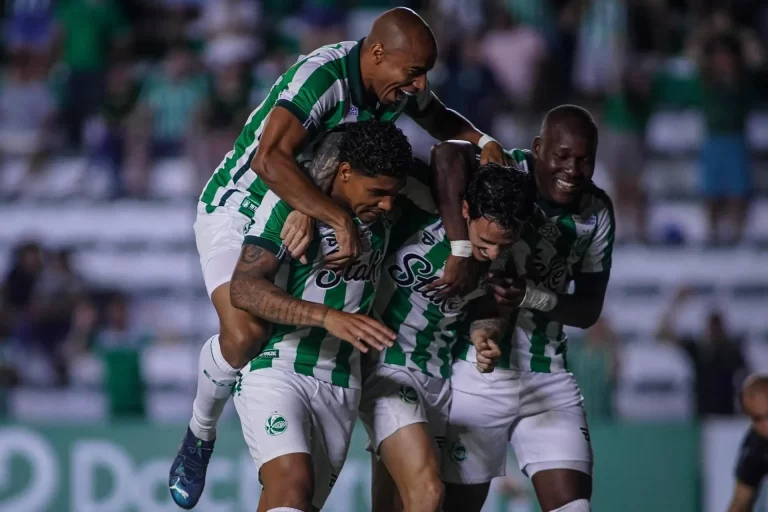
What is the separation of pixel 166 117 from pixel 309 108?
641 cm

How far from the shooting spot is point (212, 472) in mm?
7926

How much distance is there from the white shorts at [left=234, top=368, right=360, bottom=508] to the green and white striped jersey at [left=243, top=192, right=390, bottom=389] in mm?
54

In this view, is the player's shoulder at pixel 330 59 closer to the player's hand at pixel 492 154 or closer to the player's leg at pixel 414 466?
the player's hand at pixel 492 154

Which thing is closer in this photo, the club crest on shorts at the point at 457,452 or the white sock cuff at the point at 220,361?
the white sock cuff at the point at 220,361

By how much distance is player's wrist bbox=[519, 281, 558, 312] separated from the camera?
4.96 metres

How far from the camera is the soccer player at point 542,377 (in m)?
5.08

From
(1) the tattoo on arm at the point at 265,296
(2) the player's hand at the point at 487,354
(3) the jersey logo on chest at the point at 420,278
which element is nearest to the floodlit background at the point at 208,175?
(3) the jersey logo on chest at the point at 420,278

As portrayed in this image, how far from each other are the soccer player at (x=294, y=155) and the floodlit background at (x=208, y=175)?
3184 mm

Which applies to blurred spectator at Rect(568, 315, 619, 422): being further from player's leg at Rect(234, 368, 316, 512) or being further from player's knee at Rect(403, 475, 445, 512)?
player's leg at Rect(234, 368, 316, 512)

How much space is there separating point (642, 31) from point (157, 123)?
4.61 m

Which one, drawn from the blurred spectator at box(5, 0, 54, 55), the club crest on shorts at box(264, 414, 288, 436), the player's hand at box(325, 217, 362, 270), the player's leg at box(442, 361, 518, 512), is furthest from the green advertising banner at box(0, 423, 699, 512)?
the blurred spectator at box(5, 0, 54, 55)

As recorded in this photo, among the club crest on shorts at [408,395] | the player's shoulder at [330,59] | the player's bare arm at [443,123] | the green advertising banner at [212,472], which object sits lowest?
the green advertising banner at [212,472]

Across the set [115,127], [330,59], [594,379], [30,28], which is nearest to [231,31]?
[115,127]

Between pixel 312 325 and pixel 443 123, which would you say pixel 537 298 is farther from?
pixel 312 325
